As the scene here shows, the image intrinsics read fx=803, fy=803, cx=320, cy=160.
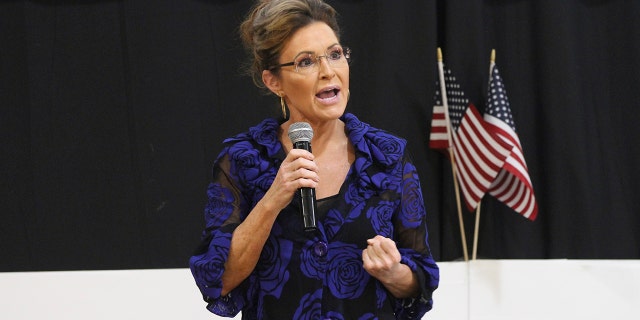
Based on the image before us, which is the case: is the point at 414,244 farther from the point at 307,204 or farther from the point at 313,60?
the point at 313,60

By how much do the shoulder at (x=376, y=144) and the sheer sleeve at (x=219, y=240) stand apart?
0.95 ft

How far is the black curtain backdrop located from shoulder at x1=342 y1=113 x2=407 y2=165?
6.57ft

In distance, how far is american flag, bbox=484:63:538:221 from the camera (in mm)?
3684

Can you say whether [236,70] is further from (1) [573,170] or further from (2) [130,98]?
(1) [573,170]

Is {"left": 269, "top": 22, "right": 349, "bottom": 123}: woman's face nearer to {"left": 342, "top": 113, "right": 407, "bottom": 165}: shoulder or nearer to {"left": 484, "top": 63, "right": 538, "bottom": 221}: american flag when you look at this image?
{"left": 342, "top": 113, "right": 407, "bottom": 165}: shoulder

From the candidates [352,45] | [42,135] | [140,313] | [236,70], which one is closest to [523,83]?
[352,45]

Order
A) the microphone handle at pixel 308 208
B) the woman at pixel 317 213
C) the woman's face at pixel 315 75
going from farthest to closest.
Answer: the woman's face at pixel 315 75, the woman at pixel 317 213, the microphone handle at pixel 308 208

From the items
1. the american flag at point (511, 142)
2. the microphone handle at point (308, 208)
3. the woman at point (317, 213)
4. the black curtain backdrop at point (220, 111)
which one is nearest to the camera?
the microphone handle at point (308, 208)

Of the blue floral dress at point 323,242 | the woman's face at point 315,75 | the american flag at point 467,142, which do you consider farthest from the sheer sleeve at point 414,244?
the american flag at point 467,142

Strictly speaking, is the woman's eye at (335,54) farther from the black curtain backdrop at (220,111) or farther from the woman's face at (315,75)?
the black curtain backdrop at (220,111)

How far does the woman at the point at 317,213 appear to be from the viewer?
65.6 inches

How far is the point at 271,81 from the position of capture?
188 centimetres

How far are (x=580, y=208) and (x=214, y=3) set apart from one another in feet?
6.63

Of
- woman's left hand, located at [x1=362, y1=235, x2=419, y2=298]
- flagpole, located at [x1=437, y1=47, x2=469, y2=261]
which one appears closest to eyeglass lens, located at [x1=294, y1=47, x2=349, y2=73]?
woman's left hand, located at [x1=362, y1=235, x2=419, y2=298]
